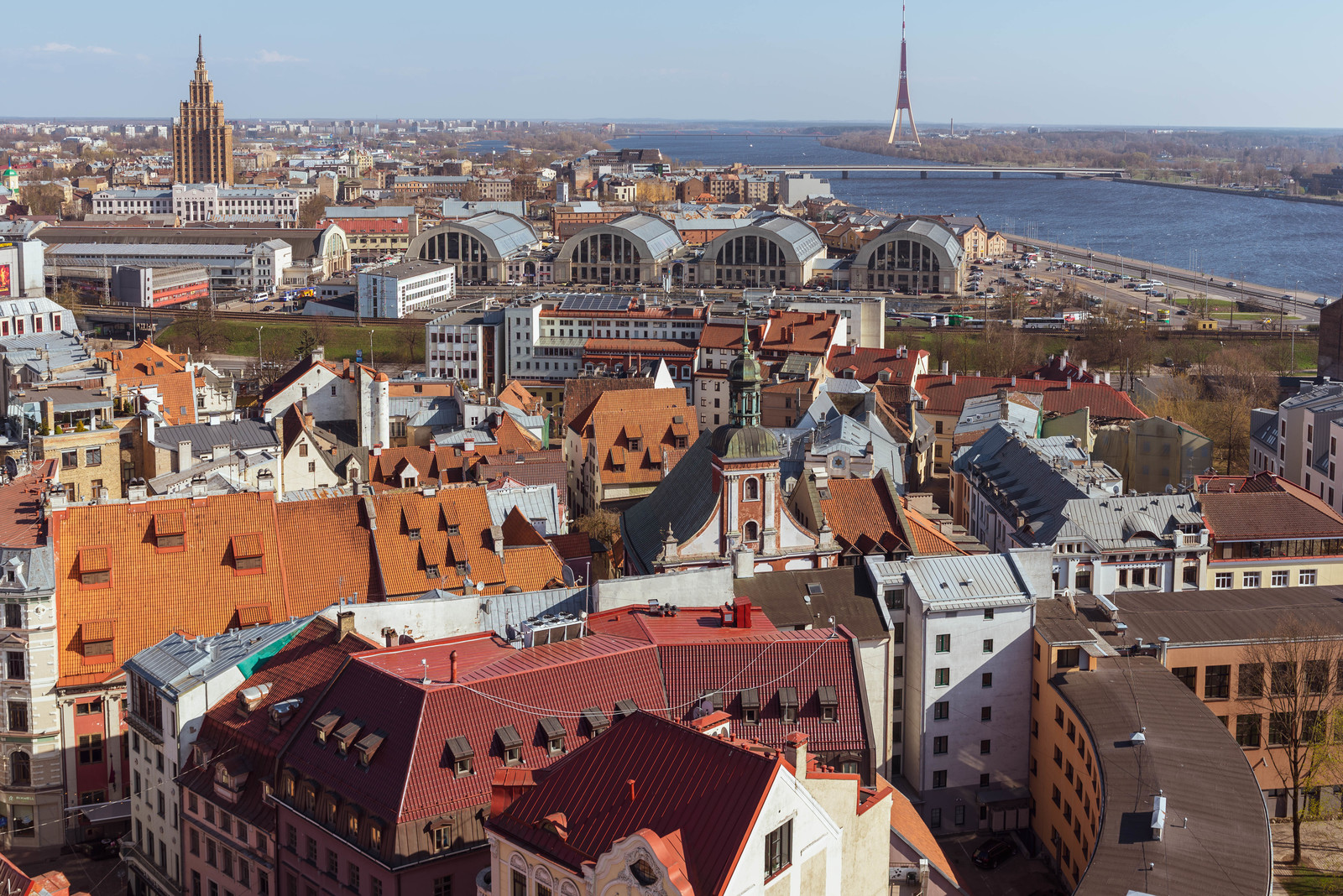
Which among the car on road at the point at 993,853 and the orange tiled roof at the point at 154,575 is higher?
the orange tiled roof at the point at 154,575

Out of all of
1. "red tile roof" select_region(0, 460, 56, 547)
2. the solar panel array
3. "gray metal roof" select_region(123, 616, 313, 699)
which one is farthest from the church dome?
the solar panel array

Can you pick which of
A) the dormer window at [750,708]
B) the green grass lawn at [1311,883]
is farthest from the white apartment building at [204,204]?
the green grass lawn at [1311,883]

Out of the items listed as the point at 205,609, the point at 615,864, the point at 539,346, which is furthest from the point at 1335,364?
the point at 615,864

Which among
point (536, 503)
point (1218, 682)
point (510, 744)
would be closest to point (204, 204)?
point (536, 503)

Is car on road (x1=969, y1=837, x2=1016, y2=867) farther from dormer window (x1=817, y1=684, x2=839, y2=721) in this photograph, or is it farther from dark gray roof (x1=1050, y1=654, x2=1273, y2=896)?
dormer window (x1=817, y1=684, x2=839, y2=721)

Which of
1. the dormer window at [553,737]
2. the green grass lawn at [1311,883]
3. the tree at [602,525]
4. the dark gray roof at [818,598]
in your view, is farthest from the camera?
the tree at [602,525]

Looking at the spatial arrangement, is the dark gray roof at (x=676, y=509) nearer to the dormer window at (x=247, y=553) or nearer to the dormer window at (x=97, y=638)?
the dormer window at (x=247, y=553)

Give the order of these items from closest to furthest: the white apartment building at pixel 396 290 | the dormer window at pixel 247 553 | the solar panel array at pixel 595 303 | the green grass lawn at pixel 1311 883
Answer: the green grass lawn at pixel 1311 883 → the dormer window at pixel 247 553 → the solar panel array at pixel 595 303 → the white apartment building at pixel 396 290
